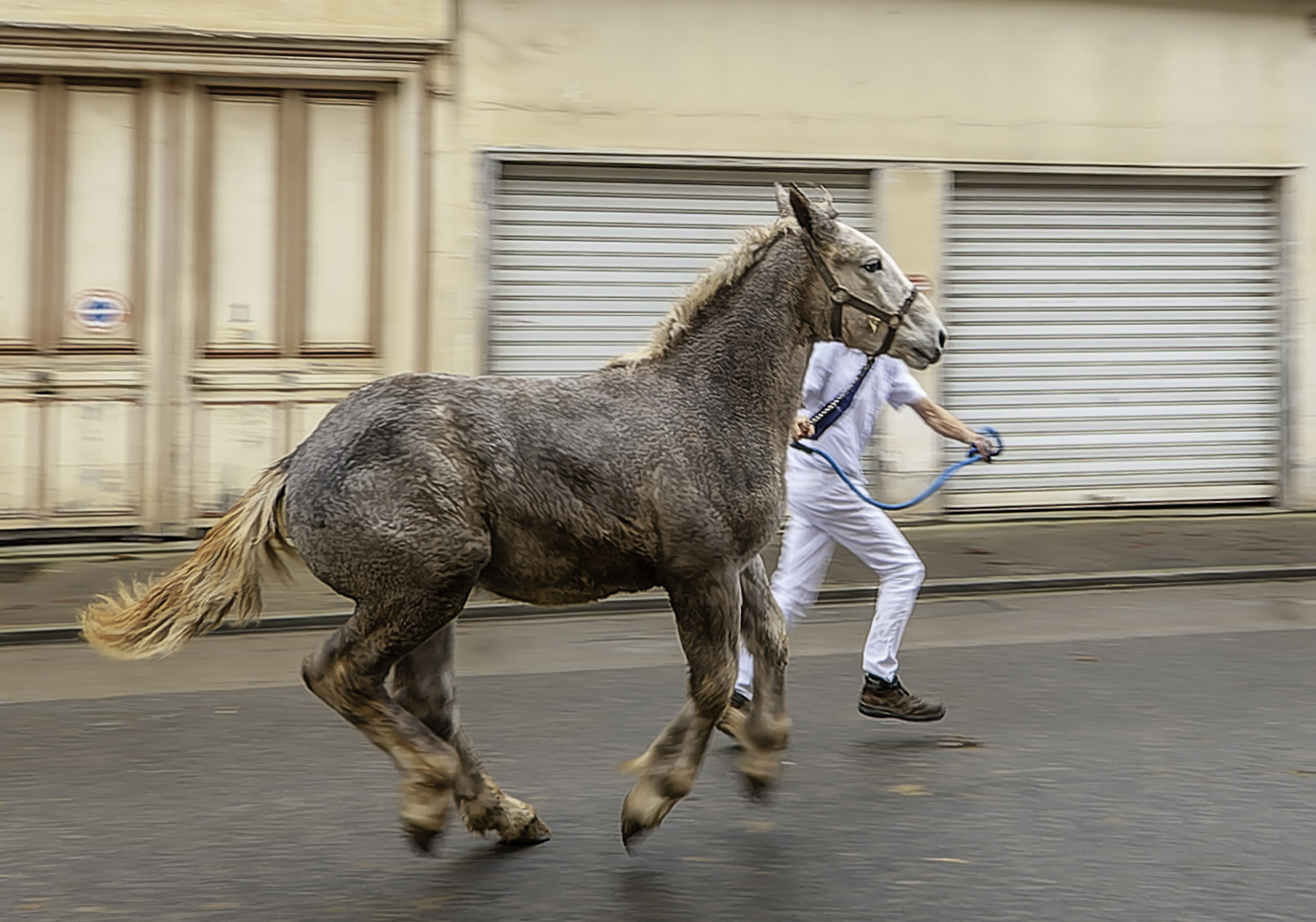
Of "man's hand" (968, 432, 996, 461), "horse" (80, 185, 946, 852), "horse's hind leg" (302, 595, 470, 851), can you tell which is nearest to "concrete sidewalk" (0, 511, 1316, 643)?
"man's hand" (968, 432, 996, 461)

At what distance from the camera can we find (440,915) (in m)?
4.11

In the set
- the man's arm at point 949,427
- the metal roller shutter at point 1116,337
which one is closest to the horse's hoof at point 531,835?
the man's arm at point 949,427

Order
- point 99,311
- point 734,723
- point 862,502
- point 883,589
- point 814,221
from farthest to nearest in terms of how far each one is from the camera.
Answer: point 99,311 < point 883,589 < point 862,502 < point 734,723 < point 814,221

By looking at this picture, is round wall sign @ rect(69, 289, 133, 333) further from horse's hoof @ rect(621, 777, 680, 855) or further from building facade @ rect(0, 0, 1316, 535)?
horse's hoof @ rect(621, 777, 680, 855)

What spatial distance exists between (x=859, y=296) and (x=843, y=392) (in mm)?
1410

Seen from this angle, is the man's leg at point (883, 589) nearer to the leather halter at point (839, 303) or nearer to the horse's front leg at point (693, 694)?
the leather halter at point (839, 303)

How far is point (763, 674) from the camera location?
15.9 ft

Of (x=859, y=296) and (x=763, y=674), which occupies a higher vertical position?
(x=859, y=296)

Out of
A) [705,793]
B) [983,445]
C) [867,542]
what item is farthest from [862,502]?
[705,793]

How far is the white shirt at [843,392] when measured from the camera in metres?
6.19

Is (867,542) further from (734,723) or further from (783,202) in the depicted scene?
(783,202)

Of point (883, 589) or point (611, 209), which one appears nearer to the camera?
point (883, 589)

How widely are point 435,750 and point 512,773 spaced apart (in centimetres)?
129

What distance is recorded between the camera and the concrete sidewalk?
8.99 meters
